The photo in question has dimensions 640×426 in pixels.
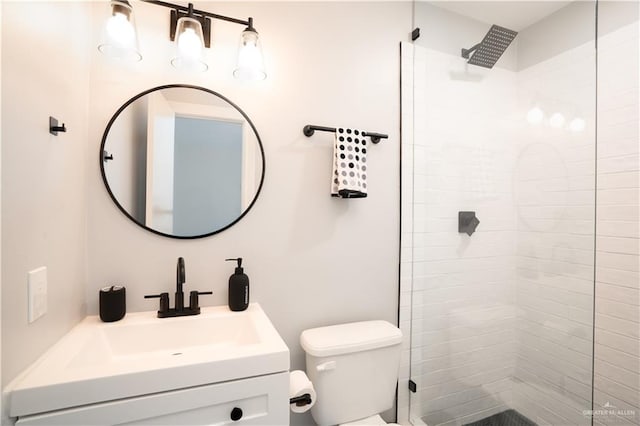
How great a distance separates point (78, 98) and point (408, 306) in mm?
1735

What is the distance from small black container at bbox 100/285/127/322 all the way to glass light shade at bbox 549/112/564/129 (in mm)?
2140

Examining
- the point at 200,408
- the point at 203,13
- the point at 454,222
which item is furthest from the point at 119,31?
the point at 454,222

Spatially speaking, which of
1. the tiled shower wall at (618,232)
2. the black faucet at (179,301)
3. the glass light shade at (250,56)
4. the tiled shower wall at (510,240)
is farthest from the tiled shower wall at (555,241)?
the black faucet at (179,301)

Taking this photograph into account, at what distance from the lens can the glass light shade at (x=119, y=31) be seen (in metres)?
1.08

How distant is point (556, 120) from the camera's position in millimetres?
1589

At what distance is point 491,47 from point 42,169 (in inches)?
81.3

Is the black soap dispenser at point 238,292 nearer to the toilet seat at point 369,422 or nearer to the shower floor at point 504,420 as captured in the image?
the toilet seat at point 369,422

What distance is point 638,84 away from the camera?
148cm

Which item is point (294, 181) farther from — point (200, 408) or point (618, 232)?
point (618, 232)

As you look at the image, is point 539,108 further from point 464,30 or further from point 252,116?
point 252,116

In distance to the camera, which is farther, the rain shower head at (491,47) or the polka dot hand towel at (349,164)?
the rain shower head at (491,47)

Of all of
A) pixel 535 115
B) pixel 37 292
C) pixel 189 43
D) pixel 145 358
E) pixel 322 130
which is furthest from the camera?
pixel 535 115

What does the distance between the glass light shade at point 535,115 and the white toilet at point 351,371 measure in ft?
4.40

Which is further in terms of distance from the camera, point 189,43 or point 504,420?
point 504,420
